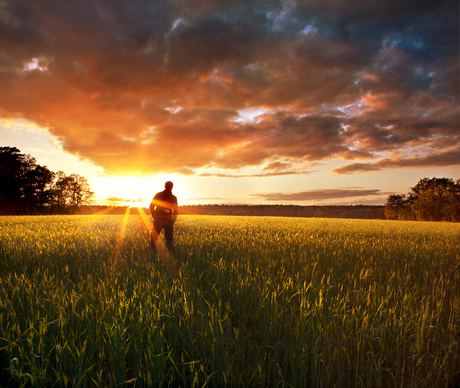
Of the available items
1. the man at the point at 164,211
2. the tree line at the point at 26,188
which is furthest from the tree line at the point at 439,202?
the tree line at the point at 26,188

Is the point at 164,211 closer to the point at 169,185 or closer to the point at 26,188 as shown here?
the point at 169,185

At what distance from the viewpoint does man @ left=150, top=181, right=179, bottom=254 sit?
8203 millimetres

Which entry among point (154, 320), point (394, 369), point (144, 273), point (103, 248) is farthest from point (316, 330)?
point (103, 248)

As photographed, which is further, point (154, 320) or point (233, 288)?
point (233, 288)

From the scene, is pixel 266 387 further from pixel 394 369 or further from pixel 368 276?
pixel 368 276

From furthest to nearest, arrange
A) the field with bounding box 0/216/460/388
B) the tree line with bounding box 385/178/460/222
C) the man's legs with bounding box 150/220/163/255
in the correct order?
1. the tree line with bounding box 385/178/460/222
2. the man's legs with bounding box 150/220/163/255
3. the field with bounding box 0/216/460/388

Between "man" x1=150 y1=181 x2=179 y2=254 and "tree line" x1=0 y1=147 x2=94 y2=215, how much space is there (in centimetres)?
6800

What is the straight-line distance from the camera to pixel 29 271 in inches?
226

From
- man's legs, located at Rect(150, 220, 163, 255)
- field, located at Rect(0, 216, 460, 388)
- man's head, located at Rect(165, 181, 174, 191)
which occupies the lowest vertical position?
field, located at Rect(0, 216, 460, 388)

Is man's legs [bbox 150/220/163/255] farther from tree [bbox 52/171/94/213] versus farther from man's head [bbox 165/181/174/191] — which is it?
tree [bbox 52/171/94/213]

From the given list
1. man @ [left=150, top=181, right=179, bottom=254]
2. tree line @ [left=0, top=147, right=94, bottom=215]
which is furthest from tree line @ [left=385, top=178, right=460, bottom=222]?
tree line @ [left=0, top=147, right=94, bottom=215]

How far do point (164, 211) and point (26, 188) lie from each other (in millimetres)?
70447

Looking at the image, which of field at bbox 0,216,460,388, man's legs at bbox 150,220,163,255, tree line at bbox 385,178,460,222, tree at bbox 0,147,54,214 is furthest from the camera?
tree line at bbox 385,178,460,222

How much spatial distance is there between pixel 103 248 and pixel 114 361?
23.2 ft
